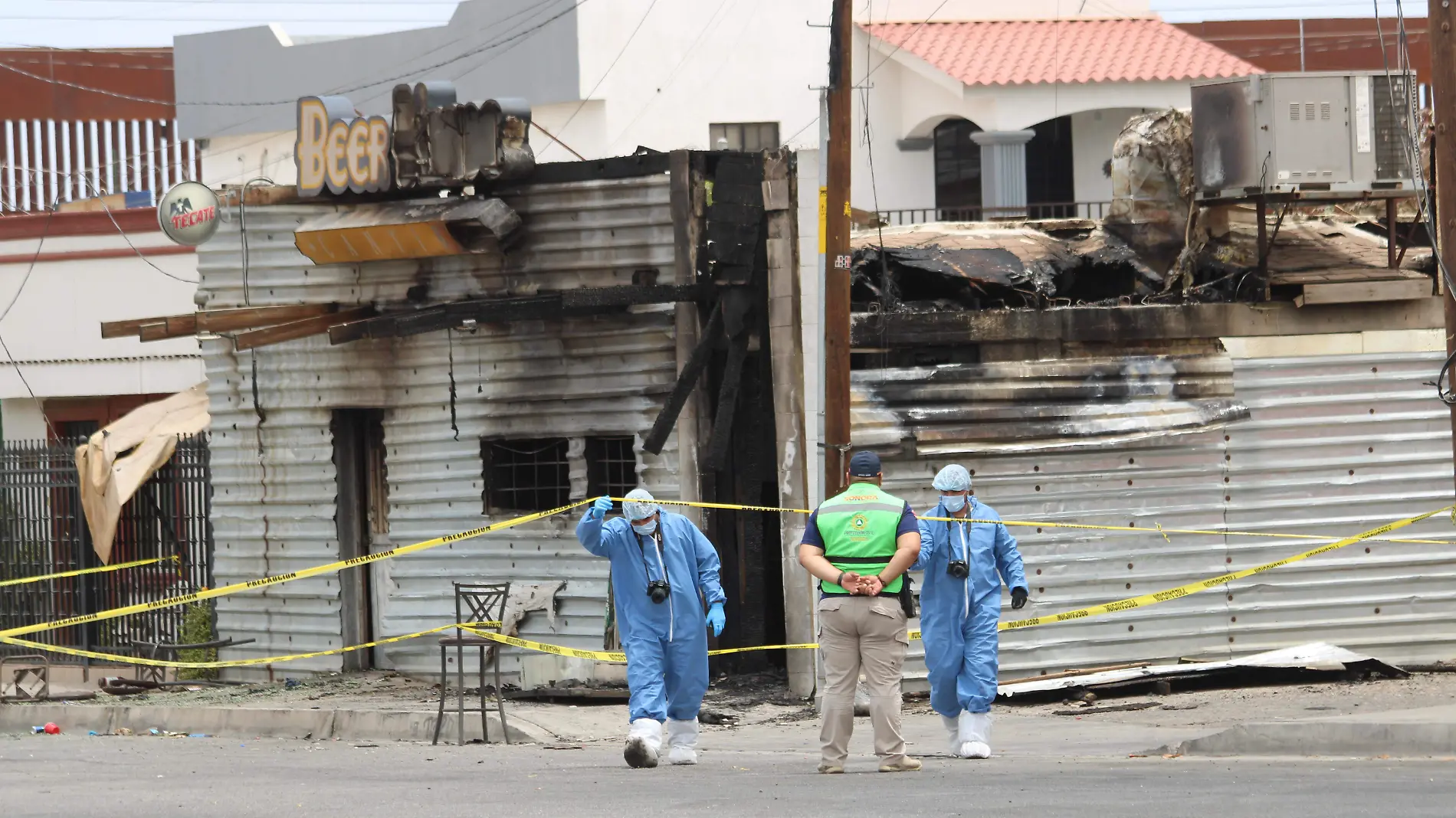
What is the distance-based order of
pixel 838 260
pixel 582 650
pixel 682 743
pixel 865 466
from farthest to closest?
pixel 582 650 < pixel 838 260 < pixel 682 743 < pixel 865 466

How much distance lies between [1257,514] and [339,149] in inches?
310

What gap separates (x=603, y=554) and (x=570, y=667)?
4228 millimetres

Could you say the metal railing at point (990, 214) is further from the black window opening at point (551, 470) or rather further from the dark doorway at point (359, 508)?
the black window opening at point (551, 470)

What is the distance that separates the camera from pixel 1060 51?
2992 cm

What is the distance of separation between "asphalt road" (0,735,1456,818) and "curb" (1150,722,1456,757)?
538 millimetres

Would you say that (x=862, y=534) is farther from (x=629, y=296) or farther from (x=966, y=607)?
(x=629, y=296)

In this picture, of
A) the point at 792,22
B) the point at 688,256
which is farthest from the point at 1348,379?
the point at 792,22

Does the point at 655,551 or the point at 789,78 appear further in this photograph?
the point at 789,78

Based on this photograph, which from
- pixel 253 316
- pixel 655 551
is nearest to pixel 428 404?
pixel 253 316

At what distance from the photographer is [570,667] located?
1466 centimetres

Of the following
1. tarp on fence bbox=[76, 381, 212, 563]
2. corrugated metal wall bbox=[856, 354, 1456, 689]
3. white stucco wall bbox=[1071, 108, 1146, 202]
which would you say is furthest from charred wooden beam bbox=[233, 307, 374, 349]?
white stucco wall bbox=[1071, 108, 1146, 202]

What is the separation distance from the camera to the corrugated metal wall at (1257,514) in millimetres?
14609

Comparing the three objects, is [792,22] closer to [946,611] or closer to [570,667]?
[570,667]

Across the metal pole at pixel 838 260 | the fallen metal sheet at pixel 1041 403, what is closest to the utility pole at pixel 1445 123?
the fallen metal sheet at pixel 1041 403
